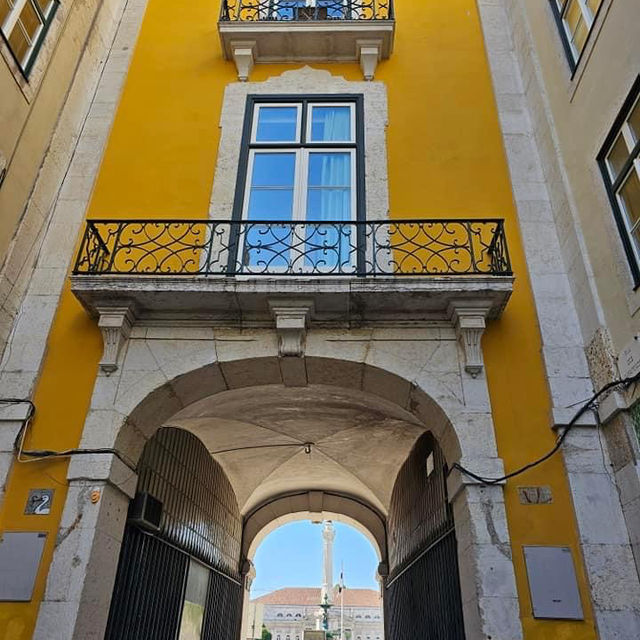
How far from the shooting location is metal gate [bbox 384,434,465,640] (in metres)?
5.32

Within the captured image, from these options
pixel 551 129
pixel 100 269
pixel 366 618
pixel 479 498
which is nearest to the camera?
pixel 479 498

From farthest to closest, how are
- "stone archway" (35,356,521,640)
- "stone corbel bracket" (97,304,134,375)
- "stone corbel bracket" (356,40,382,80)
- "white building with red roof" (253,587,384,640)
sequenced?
"white building with red roof" (253,587,384,640) → "stone corbel bracket" (356,40,382,80) → "stone corbel bracket" (97,304,134,375) → "stone archway" (35,356,521,640)

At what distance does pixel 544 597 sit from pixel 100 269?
4.60 meters

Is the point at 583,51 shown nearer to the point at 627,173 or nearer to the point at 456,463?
the point at 627,173

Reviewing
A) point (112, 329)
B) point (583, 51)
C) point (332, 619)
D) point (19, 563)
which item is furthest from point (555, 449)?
point (332, 619)

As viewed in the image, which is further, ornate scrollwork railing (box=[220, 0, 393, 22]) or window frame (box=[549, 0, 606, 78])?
ornate scrollwork railing (box=[220, 0, 393, 22])

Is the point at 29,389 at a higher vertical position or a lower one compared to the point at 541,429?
higher

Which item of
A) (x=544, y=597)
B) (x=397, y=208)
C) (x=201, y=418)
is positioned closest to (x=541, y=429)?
(x=544, y=597)

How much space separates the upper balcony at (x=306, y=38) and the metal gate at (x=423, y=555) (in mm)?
4908

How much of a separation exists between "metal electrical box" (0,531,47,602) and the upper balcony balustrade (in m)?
1.93

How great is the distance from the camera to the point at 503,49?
7363 millimetres

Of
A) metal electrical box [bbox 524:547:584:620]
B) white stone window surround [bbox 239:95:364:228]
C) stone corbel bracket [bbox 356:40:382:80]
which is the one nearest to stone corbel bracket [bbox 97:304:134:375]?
white stone window surround [bbox 239:95:364:228]

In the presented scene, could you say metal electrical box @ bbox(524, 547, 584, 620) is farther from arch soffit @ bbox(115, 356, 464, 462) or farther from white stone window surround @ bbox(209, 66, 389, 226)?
white stone window surround @ bbox(209, 66, 389, 226)

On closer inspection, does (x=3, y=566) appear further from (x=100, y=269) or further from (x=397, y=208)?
(x=397, y=208)
